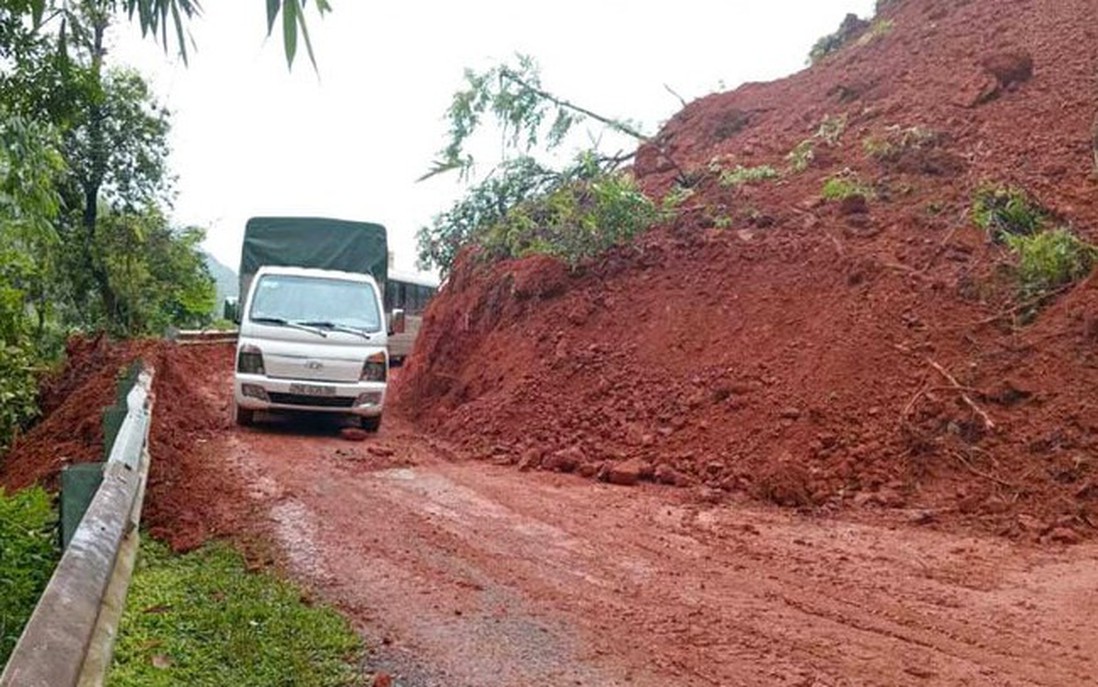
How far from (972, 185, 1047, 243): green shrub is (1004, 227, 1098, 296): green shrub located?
713 mm

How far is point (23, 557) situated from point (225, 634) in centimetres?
104

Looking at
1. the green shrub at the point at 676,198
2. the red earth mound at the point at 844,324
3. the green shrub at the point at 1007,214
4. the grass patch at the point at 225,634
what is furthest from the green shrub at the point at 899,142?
the grass patch at the point at 225,634

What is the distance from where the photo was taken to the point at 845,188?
12.0 metres

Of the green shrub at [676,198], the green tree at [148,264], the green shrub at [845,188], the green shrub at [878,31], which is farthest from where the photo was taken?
the green tree at [148,264]

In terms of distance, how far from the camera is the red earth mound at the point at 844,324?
26.2 ft

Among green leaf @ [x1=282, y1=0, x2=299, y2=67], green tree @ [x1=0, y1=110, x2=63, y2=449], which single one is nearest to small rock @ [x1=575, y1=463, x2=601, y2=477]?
green tree @ [x1=0, y1=110, x2=63, y2=449]

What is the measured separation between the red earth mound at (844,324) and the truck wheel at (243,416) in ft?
7.67

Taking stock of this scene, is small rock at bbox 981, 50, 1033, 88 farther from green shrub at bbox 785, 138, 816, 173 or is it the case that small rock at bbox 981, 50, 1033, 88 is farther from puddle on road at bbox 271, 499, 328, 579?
puddle on road at bbox 271, 499, 328, 579

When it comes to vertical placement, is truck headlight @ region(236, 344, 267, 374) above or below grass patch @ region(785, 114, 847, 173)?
below

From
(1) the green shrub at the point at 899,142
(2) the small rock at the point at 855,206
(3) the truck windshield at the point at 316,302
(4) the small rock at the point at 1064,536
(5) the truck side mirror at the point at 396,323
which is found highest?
(1) the green shrub at the point at 899,142

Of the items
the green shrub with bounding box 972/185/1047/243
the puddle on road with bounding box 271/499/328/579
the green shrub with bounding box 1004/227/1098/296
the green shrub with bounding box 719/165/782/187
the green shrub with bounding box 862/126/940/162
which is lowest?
the puddle on road with bounding box 271/499/328/579

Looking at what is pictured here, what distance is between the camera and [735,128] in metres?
16.8

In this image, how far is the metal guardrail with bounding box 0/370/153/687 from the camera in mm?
1940

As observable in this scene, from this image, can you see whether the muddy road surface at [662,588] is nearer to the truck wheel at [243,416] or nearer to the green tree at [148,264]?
the truck wheel at [243,416]
